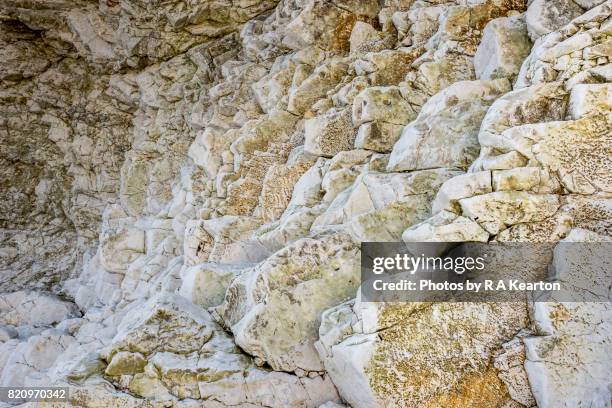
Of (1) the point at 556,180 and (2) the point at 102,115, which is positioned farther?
(2) the point at 102,115

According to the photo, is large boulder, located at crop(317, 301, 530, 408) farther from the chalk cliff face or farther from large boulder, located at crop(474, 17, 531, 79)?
large boulder, located at crop(474, 17, 531, 79)

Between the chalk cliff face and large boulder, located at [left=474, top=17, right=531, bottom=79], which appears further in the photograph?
large boulder, located at [left=474, top=17, right=531, bottom=79]

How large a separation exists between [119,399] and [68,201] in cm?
1328

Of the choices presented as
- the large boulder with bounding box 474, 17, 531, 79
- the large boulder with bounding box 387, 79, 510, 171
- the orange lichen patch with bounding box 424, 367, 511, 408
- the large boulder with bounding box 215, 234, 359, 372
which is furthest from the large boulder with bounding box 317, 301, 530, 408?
the large boulder with bounding box 474, 17, 531, 79

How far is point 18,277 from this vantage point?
1739 cm

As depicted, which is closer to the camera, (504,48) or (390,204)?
(390,204)

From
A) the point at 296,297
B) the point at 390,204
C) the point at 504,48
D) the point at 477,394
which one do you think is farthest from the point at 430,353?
the point at 504,48

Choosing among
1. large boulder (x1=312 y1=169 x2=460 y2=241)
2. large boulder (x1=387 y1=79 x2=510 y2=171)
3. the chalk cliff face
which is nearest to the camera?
the chalk cliff face

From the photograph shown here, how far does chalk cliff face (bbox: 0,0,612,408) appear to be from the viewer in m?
5.85

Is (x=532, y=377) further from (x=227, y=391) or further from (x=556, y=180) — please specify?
(x=227, y=391)

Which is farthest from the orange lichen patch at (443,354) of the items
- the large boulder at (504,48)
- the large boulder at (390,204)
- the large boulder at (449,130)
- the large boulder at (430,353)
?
the large boulder at (504,48)

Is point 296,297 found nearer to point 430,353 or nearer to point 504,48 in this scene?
point 430,353

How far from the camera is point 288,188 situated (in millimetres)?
10523

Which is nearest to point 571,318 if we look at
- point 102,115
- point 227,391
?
point 227,391
